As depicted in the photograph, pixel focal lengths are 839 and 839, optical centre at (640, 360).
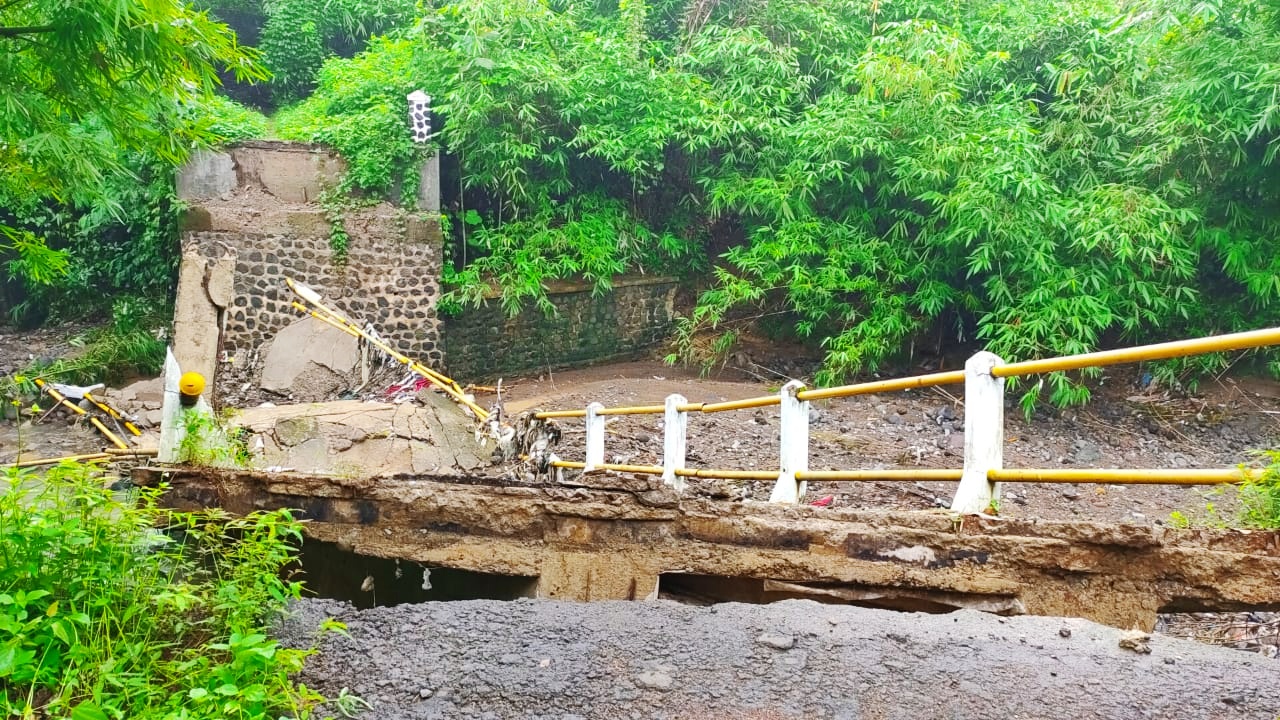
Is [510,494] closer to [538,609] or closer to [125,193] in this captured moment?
[538,609]

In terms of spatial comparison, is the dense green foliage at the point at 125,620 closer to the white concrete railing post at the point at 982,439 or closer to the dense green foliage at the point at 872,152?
the white concrete railing post at the point at 982,439

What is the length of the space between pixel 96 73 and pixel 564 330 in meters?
9.64

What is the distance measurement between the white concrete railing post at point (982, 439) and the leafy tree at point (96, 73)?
4345 millimetres

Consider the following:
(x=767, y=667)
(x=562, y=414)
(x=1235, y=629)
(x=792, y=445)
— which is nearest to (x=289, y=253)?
(x=562, y=414)

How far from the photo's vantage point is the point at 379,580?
12.8ft

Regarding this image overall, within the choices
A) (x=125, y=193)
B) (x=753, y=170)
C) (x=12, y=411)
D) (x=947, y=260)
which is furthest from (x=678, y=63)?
(x=12, y=411)

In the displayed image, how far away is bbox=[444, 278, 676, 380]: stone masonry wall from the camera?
13867 millimetres

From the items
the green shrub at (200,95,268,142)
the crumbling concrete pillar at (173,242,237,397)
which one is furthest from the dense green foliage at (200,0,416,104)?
the crumbling concrete pillar at (173,242,237,397)

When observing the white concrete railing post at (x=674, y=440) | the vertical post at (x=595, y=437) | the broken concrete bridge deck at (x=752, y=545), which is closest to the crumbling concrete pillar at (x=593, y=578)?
the broken concrete bridge deck at (x=752, y=545)

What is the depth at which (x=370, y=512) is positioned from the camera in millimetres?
3342

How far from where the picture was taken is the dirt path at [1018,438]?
27.1 ft

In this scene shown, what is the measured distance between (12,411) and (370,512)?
11.6m

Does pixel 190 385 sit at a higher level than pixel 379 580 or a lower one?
higher

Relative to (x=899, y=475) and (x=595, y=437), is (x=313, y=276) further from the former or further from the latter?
(x=899, y=475)
